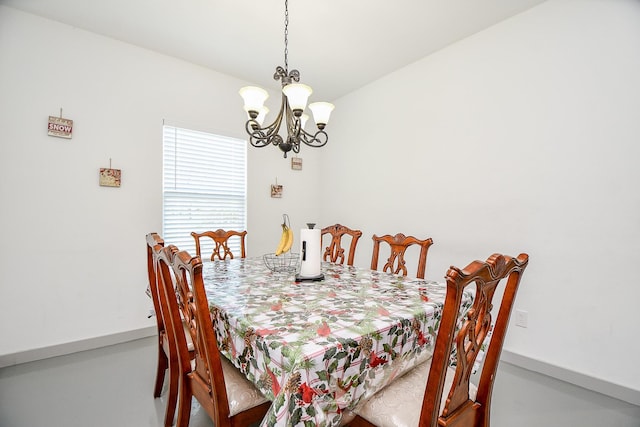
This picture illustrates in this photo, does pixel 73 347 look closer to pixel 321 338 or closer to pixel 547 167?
pixel 321 338

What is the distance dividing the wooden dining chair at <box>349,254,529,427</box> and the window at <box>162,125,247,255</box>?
246cm

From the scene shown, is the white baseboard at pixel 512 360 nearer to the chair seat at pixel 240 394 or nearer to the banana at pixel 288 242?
the banana at pixel 288 242

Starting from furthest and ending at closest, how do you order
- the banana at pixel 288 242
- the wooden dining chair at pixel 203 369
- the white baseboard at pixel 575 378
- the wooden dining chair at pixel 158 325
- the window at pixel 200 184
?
the window at pixel 200 184
the banana at pixel 288 242
the white baseboard at pixel 575 378
the wooden dining chair at pixel 158 325
the wooden dining chair at pixel 203 369

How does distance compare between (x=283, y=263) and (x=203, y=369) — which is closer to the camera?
(x=203, y=369)

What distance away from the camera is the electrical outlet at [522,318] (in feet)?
7.11

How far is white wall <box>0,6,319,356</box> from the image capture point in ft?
7.09

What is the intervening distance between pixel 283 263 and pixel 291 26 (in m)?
1.87

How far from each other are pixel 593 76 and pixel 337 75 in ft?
6.99

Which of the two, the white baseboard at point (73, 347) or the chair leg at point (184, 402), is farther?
the white baseboard at point (73, 347)

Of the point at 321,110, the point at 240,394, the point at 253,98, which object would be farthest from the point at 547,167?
the point at 240,394

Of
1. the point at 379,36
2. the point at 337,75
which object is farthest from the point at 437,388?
the point at 337,75

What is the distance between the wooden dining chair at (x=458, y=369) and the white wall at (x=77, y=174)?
2.47 m

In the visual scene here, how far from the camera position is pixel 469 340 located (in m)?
0.92

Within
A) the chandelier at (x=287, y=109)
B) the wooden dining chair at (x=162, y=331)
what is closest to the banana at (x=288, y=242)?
the chandelier at (x=287, y=109)
